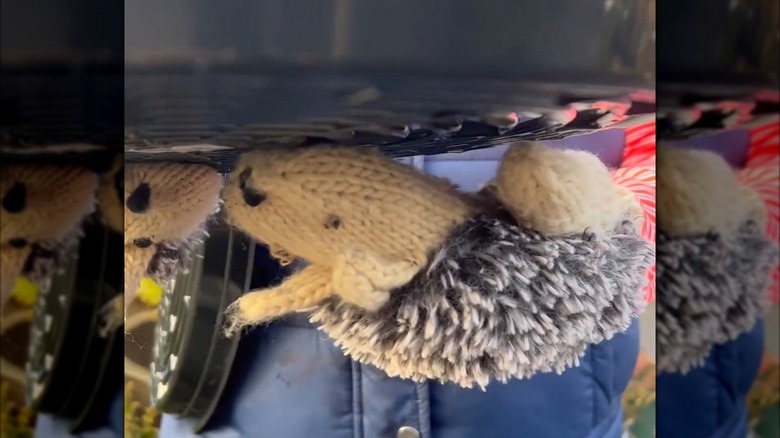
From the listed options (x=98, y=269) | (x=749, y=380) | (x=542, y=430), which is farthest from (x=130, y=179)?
(x=749, y=380)

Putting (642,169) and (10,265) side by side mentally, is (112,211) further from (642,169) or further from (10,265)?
(642,169)

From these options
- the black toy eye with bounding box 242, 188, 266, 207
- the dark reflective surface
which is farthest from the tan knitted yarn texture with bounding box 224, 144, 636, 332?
the dark reflective surface

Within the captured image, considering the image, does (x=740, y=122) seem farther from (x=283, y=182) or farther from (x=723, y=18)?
(x=283, y=182)

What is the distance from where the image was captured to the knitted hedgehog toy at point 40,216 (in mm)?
515

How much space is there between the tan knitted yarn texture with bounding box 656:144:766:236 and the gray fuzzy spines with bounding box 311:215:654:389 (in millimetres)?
60

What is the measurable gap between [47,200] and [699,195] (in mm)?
472

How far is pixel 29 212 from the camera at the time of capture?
1.70ft

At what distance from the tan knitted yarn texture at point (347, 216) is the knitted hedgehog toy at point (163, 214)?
0.03 meters

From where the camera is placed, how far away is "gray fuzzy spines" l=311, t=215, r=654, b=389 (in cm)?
48

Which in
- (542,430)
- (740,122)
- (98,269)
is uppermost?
(740,122)

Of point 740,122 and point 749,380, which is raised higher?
point 740,122

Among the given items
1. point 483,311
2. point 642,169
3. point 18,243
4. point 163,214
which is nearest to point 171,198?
point 163,214

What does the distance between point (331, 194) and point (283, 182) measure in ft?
0.11

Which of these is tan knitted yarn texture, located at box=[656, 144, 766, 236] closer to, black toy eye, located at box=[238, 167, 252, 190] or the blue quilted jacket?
the blue quilted jacket
